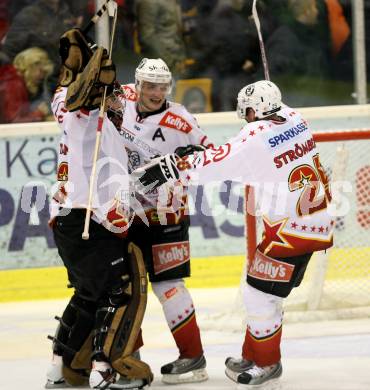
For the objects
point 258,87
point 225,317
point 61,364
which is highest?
point 258,87

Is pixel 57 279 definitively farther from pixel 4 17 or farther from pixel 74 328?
pixel 74 328

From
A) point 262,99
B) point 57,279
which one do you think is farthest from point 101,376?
point 57,279

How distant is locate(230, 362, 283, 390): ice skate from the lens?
526 centimetres

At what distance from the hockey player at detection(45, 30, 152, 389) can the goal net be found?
1671 millimetres

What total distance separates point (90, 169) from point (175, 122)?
699 millimetres

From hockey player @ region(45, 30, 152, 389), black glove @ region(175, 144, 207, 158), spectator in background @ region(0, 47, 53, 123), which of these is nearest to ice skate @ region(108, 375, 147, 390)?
hockey player @ region(45, 30, 152, 389)

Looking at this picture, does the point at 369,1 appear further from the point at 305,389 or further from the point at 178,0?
the point at 305,389

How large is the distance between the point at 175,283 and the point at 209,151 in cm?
81

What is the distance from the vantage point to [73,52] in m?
5.21

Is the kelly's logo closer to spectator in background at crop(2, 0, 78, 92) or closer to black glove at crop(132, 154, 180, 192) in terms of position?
black glove at crop(132, 154, 180, 192)

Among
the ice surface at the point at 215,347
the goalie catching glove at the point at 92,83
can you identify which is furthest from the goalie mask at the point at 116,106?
the ice surface at the point at 215,347

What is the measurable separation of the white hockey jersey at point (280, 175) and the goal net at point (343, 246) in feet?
5.10

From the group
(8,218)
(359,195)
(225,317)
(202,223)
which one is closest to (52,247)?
(8,218)

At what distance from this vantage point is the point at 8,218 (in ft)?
25.5
